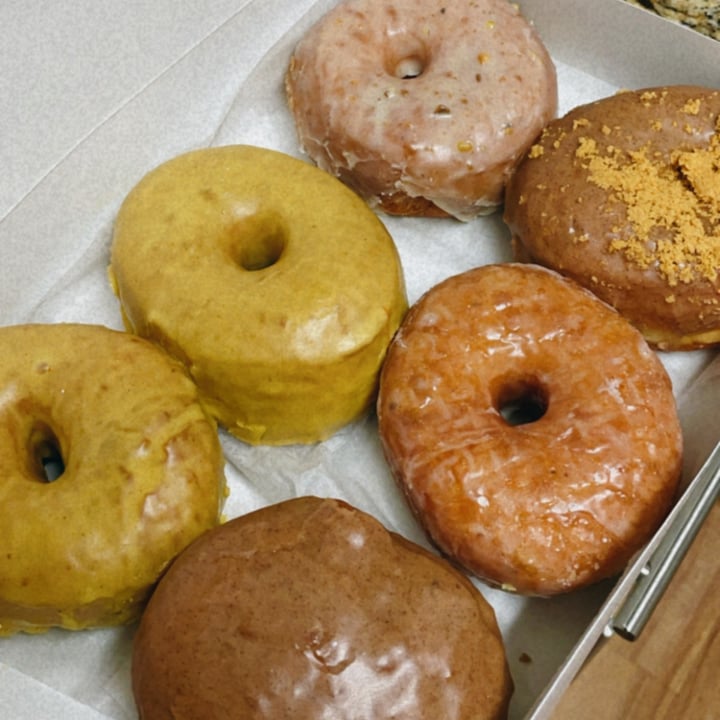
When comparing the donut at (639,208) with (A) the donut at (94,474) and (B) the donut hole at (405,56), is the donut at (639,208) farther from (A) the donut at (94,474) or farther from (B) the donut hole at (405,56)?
(A) the donut at (94,474)

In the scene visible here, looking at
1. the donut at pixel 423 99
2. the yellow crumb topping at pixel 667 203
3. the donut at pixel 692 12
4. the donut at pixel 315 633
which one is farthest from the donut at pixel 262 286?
the donut at pixel 692 12

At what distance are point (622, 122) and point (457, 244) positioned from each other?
0.33 meters

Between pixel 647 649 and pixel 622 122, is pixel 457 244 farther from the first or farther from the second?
pixel 647 649

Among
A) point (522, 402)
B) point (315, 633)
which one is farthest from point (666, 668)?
point (315, 633)

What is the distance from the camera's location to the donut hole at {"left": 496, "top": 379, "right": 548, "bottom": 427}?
1.32m

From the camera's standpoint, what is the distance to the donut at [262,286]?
127 centimetres

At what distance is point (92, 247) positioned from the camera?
4.99ft

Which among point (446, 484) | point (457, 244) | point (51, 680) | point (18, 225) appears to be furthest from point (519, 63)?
point (51, 680)

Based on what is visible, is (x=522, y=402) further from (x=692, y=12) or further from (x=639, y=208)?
(x=692, y=12)

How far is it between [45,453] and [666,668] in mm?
942

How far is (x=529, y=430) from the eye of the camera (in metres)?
1.25

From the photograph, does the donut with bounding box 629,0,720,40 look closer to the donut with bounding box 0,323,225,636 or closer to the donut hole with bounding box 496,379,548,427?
the donut hole with bounding box 496,379,548,427

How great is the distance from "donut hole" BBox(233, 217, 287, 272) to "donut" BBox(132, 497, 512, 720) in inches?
17.2

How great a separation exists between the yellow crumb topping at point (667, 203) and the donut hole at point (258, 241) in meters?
0.46
